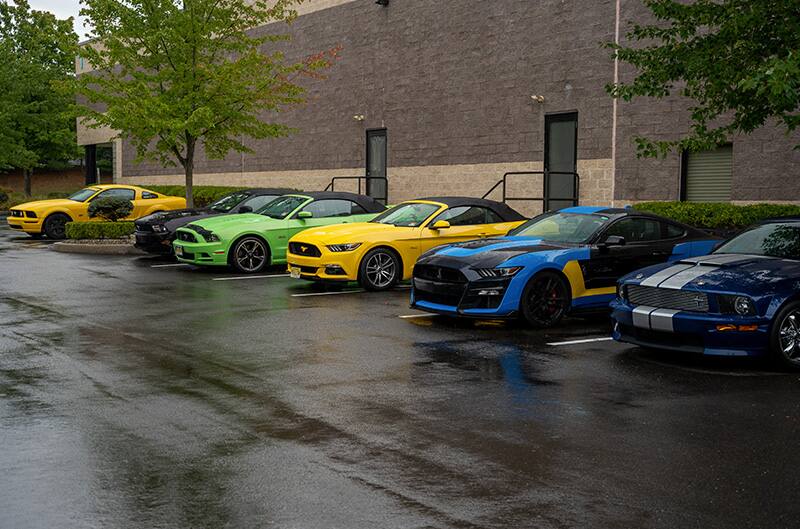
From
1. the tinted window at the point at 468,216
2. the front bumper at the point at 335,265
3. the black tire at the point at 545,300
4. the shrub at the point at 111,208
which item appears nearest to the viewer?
the black tire at the point at 545,300

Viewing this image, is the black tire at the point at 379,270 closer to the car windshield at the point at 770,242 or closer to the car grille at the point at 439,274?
the car grille at the point at 439,274

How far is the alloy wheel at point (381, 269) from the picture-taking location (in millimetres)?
15789

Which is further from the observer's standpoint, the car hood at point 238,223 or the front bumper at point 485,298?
the car hood at point 238,223

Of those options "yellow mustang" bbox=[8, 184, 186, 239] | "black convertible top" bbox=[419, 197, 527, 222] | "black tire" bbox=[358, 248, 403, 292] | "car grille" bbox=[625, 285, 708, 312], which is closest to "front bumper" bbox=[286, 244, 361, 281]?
"black tire" bbox=[358, 248, 403, 292]

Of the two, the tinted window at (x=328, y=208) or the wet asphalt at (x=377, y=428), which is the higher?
the tinted window at (x=328, y=208)

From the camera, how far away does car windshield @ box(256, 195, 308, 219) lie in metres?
19.1

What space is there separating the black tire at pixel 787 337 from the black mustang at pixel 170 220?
516 inches

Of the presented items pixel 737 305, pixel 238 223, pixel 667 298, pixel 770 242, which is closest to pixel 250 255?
pixel 238 223

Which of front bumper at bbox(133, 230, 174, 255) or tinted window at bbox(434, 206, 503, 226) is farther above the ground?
tinted window at bbox(434, 206, 503, 226)

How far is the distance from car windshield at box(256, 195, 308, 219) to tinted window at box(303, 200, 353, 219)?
0.26 m

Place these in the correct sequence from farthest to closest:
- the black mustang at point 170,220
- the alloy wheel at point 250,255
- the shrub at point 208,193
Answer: the shrub at point 208,193 < the black mustang at point 170,220 < the alloy wheel at point 250,255

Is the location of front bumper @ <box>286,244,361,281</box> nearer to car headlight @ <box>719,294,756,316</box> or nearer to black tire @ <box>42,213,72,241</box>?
car headlight @ <box>719,294,756,316</box>

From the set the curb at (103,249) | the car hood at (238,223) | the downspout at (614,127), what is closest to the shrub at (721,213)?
the downspout at (614,127)

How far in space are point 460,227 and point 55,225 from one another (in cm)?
1570
